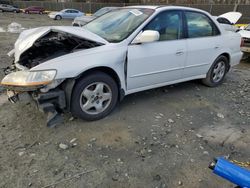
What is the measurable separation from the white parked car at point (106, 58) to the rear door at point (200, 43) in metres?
0.02

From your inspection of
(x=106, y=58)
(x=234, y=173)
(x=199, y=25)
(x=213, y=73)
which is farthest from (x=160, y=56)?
(x=234, y=173)

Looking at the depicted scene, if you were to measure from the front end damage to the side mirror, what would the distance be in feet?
1.91

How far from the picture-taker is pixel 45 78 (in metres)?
3.24

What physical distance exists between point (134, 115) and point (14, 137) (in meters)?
1.77

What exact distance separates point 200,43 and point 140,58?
5.04 feet

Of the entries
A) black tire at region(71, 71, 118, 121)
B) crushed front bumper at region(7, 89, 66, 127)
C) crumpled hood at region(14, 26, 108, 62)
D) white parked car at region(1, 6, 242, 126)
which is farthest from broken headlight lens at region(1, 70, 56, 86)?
crumpled hood at region(14, 26, 108, 62)

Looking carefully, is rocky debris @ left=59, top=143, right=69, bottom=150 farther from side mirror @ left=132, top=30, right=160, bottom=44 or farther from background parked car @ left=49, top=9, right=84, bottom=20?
background parked car @ left=49, top=9, right=84, bottom=20

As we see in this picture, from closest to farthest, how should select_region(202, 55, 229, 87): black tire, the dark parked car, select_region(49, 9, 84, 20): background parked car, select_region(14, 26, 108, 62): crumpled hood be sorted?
select_region(14, 26, 108, 62): crumpled hood, select_region(202, 55, 229, 87): black tire, select_region(49, 9, 84, 20): background parked car, the dark parked car

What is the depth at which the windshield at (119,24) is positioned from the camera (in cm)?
402

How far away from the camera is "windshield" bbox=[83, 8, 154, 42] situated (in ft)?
13.2

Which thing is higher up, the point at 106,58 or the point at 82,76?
the point at 106,58

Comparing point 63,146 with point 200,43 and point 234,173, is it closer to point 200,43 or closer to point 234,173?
point 234,173

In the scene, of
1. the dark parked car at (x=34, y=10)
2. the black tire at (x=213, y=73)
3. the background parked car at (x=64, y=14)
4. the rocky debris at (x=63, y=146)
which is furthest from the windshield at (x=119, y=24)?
the dark parked car at (x=34, y=10)

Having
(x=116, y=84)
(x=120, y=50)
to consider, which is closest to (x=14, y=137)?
(x=116, y=84)
